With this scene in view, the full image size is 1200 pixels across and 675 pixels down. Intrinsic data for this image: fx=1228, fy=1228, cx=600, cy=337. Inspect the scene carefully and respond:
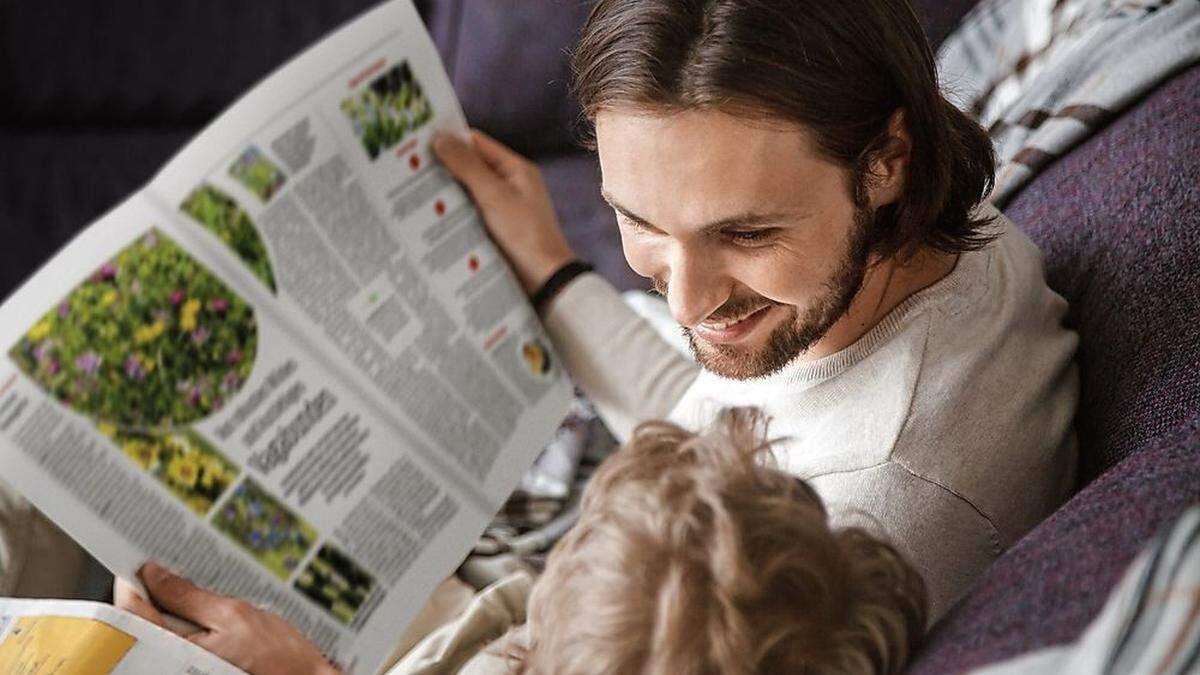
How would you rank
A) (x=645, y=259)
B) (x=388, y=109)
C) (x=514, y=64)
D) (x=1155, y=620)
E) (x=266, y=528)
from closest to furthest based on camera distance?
(x=1155, y=620), (x=645, y=259), (x=266, y=528), (x=388, y=109), (x=514, y=64)

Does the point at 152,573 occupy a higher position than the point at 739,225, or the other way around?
the point at 739,225

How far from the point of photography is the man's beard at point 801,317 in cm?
81

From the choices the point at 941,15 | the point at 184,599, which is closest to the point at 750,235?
the point at 184,599

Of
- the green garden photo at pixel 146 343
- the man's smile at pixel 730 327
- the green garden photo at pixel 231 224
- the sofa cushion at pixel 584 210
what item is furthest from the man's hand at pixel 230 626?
the sofa cushion at pixel 584 210

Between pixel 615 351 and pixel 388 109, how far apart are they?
0.99 feet

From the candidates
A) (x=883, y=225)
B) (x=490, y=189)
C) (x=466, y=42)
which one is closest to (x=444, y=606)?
(x=490, y=189)

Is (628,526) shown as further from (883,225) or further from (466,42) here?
(466,42)

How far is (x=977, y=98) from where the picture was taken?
1320 millimetres

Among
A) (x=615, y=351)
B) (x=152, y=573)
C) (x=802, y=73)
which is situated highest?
(x=802, y=73)

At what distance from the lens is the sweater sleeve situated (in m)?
1.15

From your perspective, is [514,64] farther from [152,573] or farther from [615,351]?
[152,573]

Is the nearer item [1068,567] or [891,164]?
[1068,567]

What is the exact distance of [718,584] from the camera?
550mm

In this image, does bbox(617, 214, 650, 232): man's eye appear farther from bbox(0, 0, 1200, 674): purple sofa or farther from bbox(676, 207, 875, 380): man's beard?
bbox(0, 0, 1200, 674): purple sofa
